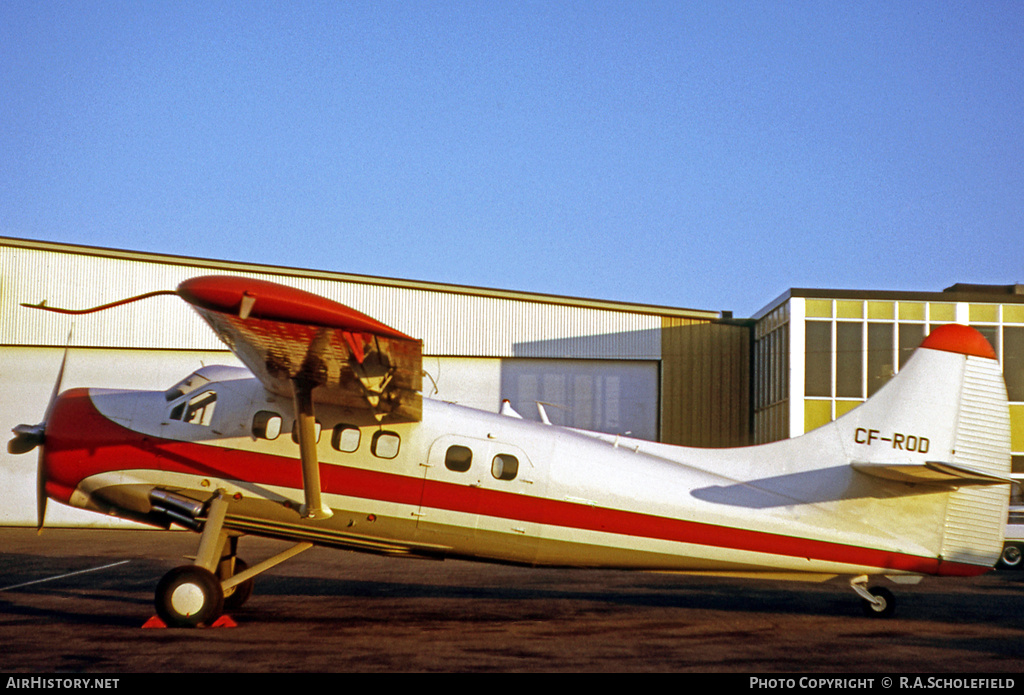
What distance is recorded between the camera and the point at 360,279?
28062mm

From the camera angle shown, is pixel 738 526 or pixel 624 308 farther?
pixel 624 308

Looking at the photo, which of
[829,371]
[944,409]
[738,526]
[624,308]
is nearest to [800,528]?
[738,526]

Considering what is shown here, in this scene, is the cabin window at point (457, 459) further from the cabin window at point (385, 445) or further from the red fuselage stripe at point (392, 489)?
the cabin window at point (385, 445)

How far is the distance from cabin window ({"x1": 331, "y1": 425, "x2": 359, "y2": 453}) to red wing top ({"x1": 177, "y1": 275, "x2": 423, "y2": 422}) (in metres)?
0.32

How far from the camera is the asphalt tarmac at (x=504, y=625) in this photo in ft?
25.5

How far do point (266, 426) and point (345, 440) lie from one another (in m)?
0.91

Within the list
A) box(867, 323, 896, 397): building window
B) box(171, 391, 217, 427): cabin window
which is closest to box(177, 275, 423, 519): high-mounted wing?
box(171, 391, 217, 427): cabin window

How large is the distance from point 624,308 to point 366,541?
1958cm

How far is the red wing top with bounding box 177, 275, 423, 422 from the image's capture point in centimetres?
711

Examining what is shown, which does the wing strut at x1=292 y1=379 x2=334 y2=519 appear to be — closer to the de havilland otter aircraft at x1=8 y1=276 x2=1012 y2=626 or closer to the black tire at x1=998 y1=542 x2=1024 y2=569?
the de havilland otter aircraft at x1=8 y1=276 x2=1012 y2=626

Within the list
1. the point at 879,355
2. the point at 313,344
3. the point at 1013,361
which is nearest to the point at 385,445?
the point at 313,344

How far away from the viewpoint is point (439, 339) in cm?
2852
